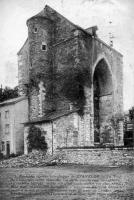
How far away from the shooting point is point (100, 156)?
18.0 meters

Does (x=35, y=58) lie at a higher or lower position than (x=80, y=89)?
higher

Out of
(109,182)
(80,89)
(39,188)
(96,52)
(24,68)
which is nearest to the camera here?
(39,188)

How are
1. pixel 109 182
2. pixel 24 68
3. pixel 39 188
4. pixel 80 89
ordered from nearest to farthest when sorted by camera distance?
pixel 39 188 < pixel 109 182 < pixel 80 89 < pixel 24 68

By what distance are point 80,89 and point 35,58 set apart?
498cm

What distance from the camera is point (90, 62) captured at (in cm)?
2988

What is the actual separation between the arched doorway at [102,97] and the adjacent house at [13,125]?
7631mm

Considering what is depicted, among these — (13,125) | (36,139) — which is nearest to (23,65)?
(13,125)

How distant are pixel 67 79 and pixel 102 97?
582 cm

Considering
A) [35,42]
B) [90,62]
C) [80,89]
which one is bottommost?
[80,89]

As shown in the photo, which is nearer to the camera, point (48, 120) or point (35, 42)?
point (48, 120)

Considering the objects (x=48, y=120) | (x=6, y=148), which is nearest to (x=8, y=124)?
(x=6, y=148)

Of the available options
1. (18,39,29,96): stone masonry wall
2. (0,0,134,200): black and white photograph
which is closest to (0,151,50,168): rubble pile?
(0,0,134,200): black and white photograph

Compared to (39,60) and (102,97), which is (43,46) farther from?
(102,97)

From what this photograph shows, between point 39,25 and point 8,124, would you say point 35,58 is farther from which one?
point 8,124
